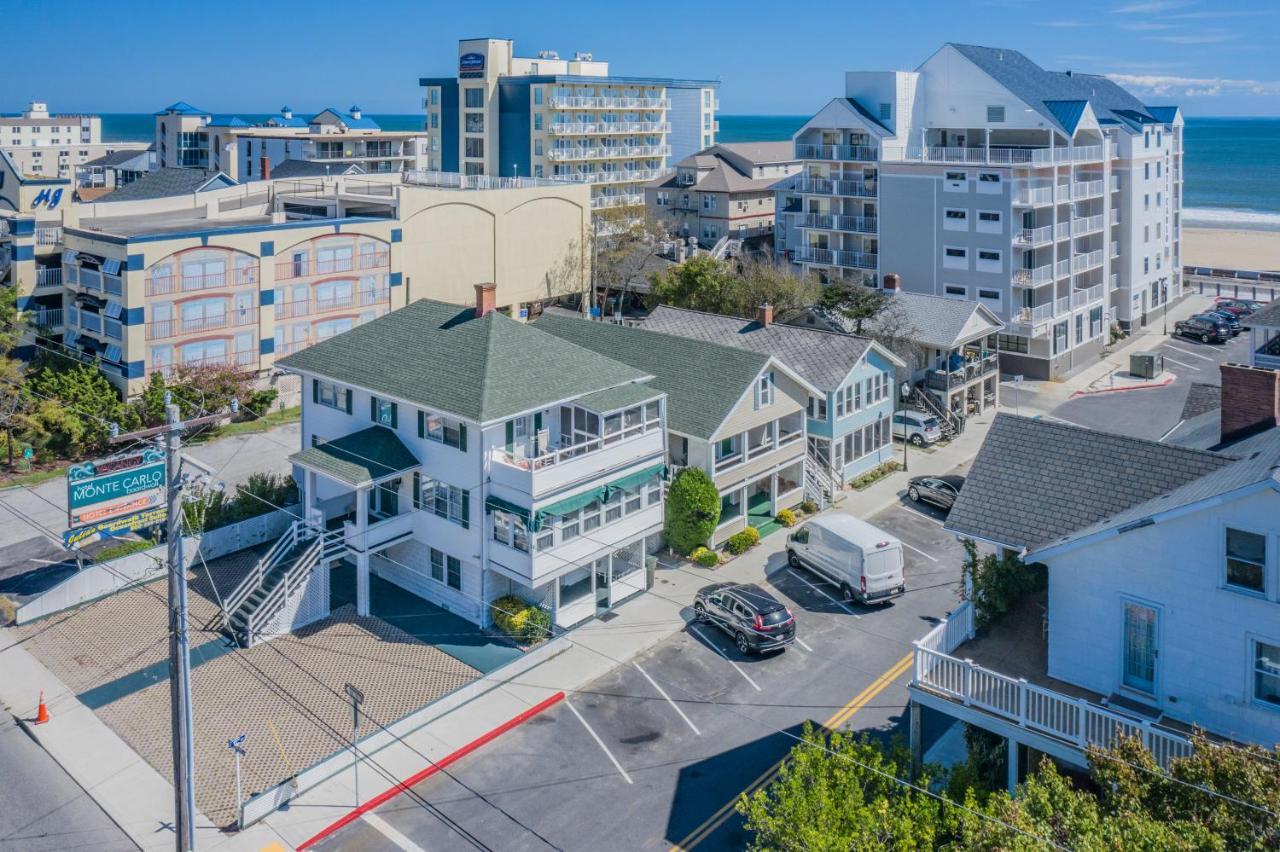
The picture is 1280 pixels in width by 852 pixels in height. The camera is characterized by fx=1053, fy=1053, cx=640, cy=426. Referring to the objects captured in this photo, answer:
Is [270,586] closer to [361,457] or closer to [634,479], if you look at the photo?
[361,457]

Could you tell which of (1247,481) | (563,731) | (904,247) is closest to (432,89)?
(904,247)

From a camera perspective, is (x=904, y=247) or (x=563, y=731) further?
(x=904, y=247)

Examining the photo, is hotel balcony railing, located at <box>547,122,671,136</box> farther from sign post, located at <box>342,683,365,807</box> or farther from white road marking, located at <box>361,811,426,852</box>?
white road marking, located at <box>361,811,426,852</box>

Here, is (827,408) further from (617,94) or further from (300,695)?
(617,94)

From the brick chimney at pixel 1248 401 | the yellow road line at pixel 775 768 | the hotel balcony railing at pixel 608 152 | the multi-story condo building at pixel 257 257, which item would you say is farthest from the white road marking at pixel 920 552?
the hotel balcony railing at pixel 608 152

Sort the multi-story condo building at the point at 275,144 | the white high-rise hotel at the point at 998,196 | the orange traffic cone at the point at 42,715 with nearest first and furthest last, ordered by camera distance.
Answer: the orange traffic cone at the point at 42,715 → the white high-rise hotel at the point at 998,196 → the multi-story condo building at the point at 275,144

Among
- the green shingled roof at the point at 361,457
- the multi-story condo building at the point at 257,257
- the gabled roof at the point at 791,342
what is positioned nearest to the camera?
the green shingled roof at the point at 361,457

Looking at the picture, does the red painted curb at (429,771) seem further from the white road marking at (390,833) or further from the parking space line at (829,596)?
the parking space line at (829,596)

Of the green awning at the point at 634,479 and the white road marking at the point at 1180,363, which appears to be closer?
the green awning at the point at 634,479
